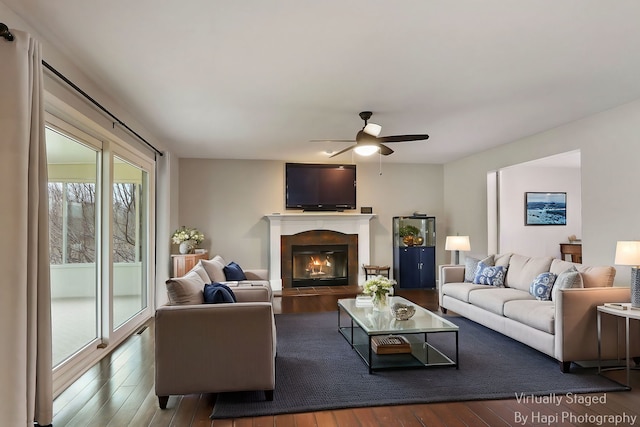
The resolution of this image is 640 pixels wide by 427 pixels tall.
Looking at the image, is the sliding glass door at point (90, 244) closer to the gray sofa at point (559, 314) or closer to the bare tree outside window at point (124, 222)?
the bare tree outside window at point (124, 222)

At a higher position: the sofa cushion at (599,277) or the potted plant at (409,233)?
the potted plant at (409,233)

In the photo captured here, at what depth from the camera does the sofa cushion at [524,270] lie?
15.3ft

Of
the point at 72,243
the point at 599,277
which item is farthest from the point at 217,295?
the point at 599,277

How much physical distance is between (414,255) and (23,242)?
6803 mm

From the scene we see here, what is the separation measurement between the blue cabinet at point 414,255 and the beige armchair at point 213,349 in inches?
214

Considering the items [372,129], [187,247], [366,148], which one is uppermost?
[372,129]

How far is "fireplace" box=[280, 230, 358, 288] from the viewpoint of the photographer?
25.3 feet

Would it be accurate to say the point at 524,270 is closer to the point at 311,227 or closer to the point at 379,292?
the point at 379,292

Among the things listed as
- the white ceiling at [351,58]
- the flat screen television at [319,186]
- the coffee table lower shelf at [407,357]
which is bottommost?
the coffee table lower shelf at [407,357]

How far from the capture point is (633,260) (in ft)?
11.3

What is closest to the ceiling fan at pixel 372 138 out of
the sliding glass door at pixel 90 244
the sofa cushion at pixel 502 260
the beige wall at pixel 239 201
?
the sofa cushion at pixel 502 260

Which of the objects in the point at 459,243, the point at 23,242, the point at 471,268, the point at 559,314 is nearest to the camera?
the point at 23,242

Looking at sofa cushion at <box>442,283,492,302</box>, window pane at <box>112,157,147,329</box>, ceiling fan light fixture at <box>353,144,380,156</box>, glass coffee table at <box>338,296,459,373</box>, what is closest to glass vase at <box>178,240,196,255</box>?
window pane at <box>112,157,147,329</box>

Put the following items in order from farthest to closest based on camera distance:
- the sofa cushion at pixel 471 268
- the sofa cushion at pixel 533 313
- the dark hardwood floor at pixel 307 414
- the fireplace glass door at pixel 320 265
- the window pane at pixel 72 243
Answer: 1. the fireplace glass door at pixel 320 265
2. the sofa cushion at pixel 471 268
3. the sofa cushion at pixel 533 313
4. the window pane at pixel 72 243
5. the dark hardwood floor at pixel 307 414
